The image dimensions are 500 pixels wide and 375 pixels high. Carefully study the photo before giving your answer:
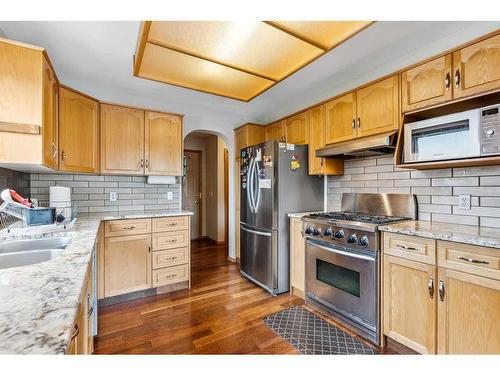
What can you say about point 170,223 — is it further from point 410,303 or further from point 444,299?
point 444,299

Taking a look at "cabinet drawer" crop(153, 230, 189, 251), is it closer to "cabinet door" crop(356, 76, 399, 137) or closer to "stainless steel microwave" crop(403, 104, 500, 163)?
"cabinet door" crop(356, 76, 399, 137)

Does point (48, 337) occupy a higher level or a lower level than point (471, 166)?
lower

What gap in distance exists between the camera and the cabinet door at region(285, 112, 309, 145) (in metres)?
2.85

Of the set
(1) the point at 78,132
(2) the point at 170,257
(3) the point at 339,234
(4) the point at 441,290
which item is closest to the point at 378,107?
(3) the point at 339,234

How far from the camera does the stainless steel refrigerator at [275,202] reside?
262cm

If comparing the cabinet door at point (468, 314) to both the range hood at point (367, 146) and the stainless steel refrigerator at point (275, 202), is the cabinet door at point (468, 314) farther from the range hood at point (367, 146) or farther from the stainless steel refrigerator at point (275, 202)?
the stainless steel refrigerator at point (275, 202)

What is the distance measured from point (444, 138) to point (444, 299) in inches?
41.4

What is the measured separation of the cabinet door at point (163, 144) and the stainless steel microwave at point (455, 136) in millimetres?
2407

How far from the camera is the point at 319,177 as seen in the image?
9.62ft

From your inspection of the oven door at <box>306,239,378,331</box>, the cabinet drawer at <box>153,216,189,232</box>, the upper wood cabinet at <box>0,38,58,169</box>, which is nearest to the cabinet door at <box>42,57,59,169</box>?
the upper wood cabinet at <box>0,38,58,169</box>

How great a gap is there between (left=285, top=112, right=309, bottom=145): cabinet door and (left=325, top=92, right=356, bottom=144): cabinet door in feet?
0.99
